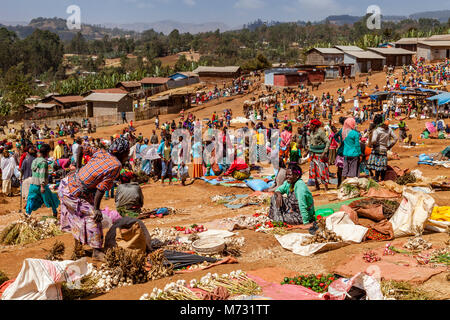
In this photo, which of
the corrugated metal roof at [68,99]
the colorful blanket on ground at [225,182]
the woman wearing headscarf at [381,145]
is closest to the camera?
the woman wearing headscarf at [381,145]

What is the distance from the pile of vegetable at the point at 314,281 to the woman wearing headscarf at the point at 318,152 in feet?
15.7

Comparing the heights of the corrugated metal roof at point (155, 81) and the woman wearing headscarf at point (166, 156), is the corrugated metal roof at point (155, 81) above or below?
above

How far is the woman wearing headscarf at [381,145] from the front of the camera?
877cm

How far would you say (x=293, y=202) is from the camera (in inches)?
257

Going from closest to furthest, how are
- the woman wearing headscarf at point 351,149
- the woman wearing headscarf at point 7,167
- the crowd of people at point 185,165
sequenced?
the crowd of people at point 185,165 → the woman wearing headscarf at point 351,149 → the woman wearing headscarf at point 7,167

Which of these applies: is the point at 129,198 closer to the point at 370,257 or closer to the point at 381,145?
the point at 370,257

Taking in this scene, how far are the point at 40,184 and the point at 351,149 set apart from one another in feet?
19.0

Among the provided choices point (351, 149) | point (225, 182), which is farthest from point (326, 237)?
point (225, 182)

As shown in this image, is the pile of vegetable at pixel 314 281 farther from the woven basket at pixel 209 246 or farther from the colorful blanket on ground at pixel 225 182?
the colorful blanket on ground at pixel 225 182

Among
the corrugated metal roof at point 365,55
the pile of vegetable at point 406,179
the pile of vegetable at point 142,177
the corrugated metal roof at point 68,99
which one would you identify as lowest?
the pile of vegetable at point 142,177

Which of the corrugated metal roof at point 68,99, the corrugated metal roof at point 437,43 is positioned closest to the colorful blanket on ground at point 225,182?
the corrugated metal roof at point 68,99

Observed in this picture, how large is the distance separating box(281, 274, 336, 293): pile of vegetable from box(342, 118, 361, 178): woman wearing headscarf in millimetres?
4739

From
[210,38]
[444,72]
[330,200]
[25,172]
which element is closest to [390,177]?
[330,200]

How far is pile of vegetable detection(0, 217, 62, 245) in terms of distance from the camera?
6512 millimetres
